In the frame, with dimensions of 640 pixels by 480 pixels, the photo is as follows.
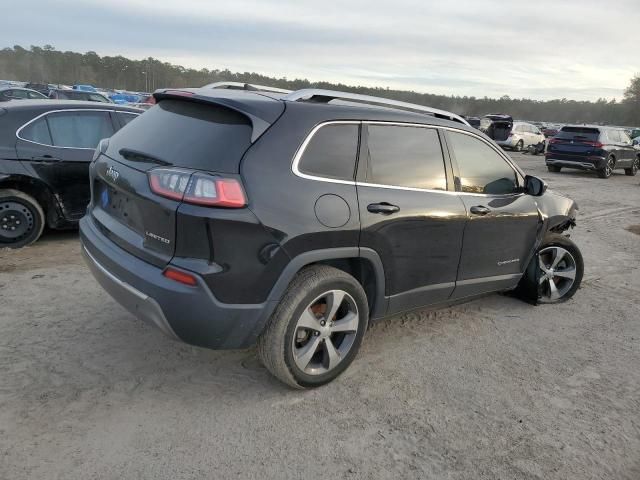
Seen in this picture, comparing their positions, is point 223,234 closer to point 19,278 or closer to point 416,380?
point 416,380

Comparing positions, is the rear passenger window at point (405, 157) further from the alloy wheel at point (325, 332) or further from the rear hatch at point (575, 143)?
the rear hatch at point (575, 143)

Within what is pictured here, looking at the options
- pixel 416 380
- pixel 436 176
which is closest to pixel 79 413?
pixel 416 380

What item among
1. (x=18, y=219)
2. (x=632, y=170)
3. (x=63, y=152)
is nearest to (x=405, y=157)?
(x=63, y=152)

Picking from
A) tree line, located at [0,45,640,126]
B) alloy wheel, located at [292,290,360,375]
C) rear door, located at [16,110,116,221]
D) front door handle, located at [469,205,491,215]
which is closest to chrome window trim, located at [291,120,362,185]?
alloy wheel, located at [292,290,360,375]

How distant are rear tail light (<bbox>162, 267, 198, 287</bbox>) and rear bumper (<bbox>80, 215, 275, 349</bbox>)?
19 millimetres

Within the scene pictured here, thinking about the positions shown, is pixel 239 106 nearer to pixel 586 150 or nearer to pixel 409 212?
pixel 409 212

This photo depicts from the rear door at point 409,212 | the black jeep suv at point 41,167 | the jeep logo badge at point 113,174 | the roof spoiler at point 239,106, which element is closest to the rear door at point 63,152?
the black jeep suv at point 41,167

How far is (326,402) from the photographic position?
3.03m

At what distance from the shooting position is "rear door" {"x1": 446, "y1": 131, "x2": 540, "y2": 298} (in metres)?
3.80

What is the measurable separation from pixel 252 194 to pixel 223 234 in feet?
0.85

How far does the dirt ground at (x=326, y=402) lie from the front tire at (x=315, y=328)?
17 centimetres

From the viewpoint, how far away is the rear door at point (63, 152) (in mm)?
5367

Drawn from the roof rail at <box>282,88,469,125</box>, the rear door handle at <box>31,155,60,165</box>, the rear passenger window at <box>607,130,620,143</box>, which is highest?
the roof rail at <box>282,88,469,125</box>

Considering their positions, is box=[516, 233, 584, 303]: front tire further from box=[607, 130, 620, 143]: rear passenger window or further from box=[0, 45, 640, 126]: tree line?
box=[0, 45, 640, 126]: tree line
